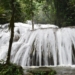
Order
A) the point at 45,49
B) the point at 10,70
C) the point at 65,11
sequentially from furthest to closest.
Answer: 1. the point at 65,11
2. the point at 45,49
3. the point at 10,70

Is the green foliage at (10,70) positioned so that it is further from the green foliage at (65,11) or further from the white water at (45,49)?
the green foliage at (65,11)

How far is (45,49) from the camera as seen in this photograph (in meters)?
14.0

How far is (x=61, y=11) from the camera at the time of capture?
24500 millimetres

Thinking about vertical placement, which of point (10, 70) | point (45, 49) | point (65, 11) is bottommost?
point (10, 70)

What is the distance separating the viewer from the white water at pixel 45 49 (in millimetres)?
13331

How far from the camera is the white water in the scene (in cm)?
1333

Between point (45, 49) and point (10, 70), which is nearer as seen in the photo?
point (10, 70)

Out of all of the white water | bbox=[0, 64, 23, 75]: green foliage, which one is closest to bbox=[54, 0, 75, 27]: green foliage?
the white water

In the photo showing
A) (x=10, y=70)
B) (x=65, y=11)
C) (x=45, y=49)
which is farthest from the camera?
(x=65, y=11)

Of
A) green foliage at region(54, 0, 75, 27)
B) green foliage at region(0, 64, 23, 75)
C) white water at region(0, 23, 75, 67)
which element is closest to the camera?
green foliage at region(0, 64, 23, 75)

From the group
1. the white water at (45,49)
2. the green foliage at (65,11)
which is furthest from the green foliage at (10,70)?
the green foliage at (65,11)

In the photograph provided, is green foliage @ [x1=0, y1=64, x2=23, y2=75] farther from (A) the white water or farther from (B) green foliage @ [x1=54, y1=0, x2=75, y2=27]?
(B) green foliage @ [x1=54, y1=0, x2=75, y2=27]

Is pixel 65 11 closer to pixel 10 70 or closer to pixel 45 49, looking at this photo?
pixel 45 49

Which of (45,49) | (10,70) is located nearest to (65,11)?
(45,49)
